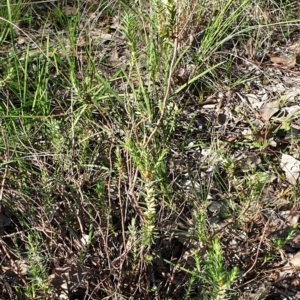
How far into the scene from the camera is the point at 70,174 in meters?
2.04

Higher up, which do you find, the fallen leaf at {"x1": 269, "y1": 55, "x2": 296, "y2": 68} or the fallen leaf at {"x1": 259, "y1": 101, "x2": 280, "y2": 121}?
the fallen leaf at {"x1": 269, "y1": 55, "x2": 296, "y2": 68}

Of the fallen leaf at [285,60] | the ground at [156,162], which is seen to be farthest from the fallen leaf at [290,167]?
the fallen leaf at [285,60]

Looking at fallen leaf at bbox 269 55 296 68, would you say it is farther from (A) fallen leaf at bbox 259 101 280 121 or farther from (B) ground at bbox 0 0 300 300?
(A) fallen leaf at bbox 259 101 280 121

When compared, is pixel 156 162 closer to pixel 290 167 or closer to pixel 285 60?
pixel 290 167

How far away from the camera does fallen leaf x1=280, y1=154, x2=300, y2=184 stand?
2.35 metres

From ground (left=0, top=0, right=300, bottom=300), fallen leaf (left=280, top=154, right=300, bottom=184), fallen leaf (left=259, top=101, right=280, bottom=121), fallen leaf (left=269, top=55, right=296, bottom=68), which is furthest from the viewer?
fallen leaf (left=269, top=55, right=296, bottom=68)

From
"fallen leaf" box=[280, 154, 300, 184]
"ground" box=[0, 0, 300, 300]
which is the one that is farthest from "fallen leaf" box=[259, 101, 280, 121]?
"fallen leaf" box=[280, 154, 300, 184]

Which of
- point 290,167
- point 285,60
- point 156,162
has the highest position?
point 156,162

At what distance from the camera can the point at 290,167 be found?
2398 mm

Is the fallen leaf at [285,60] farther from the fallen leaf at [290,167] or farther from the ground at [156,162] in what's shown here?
the fallen leaf at [290,167]

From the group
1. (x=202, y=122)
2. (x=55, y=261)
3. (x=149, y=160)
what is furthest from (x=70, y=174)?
(x=202, y=122)

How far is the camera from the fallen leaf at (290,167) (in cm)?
235

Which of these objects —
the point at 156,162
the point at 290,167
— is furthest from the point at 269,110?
the point at 156,162

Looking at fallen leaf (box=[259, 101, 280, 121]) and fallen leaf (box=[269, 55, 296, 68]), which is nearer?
fallen leaf (box=[259, 101, 280, 121])
